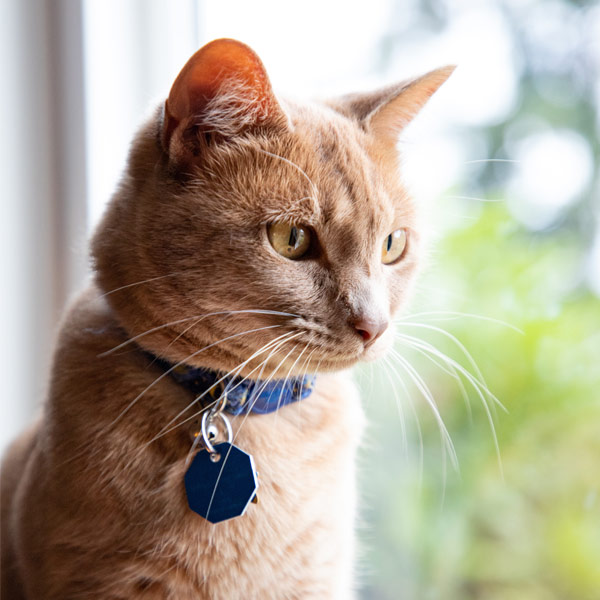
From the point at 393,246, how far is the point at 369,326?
23 centimetres

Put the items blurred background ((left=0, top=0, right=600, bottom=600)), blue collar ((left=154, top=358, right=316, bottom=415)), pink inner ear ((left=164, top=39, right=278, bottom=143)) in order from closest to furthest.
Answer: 1. pink inner ear ((left=164, top=39, right=278, bottom=143))
2. blue collar ((left=154, top=358, right=316, bottom=415))
3. blurred background ((left=0, top=0, right=600, bottom=600))

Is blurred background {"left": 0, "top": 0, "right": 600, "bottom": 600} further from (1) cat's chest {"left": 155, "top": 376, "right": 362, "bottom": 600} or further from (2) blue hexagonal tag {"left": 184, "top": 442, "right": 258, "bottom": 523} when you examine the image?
(2) blue hexagonal tag {"left": 184, "top": 442, "right": 258, "bottom": 523}

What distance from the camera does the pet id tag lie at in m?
0.92

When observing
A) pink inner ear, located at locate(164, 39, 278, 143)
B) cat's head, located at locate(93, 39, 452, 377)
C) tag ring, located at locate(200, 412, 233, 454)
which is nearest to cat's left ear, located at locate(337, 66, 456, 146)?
cat's head, located at locate(93, 39, 452, 377)

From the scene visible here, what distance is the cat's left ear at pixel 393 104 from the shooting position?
3.53 ft

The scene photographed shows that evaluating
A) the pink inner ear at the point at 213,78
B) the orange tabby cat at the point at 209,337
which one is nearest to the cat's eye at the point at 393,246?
the orange tabby cat at the point at 209,337

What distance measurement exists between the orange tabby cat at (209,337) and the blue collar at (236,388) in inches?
0.5

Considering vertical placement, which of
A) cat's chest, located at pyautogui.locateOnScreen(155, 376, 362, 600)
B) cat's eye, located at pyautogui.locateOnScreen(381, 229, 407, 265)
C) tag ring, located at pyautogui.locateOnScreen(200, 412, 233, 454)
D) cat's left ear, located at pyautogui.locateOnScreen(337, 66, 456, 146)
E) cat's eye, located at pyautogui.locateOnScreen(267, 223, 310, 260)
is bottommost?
cat's chest, located at pyautogui.locateOnScreen(155, 376, 362, 600)

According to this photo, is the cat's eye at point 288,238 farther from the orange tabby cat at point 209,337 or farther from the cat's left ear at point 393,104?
the cat's left ear at point 393,104

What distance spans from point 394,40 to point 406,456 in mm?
851

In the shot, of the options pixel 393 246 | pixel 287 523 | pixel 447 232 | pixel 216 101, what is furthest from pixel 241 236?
pixel 447 232

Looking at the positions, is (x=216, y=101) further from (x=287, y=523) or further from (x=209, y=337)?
(x=287, y=523)

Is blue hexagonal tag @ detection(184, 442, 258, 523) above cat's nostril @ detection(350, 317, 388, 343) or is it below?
below

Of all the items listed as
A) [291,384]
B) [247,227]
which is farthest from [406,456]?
[247,227]
